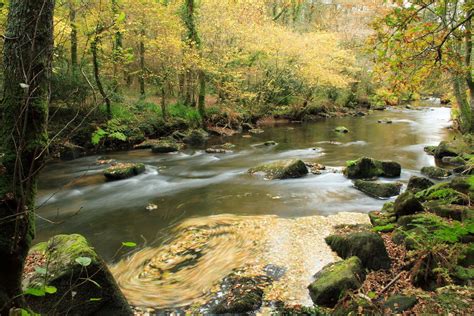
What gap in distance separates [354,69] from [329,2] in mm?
13442

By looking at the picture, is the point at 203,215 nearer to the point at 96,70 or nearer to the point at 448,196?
the point at 448,196

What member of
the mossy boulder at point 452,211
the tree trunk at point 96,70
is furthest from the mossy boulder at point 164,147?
the mossy boulder at point 452,211

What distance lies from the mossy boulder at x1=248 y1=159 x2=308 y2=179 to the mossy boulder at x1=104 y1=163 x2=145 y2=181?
4.42 metres

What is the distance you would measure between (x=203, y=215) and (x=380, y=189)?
5.27m

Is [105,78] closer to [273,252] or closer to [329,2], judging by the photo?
[273,252]

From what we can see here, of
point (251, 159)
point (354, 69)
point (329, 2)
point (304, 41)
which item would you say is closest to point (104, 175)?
point (251, 159)

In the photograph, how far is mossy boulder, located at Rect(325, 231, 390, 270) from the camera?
18.9ft

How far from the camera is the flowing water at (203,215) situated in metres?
6.13

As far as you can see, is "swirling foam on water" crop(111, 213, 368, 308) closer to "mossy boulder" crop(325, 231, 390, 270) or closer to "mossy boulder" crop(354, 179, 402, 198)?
"mossy boulder" crop(325, 231, 390, 270)

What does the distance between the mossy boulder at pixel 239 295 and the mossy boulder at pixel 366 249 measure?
1.62 meters

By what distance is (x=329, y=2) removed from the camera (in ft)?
137

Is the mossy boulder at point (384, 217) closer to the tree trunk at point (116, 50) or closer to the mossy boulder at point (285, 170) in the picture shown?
the mossy boulder at point (285, 170)

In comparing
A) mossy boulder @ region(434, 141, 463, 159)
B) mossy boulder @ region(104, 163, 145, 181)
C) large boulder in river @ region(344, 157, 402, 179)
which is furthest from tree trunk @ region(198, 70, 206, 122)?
mossy boulder @ region(434, 141, 463, 159)

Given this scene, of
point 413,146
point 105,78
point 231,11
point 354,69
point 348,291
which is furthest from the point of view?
point 354,69
